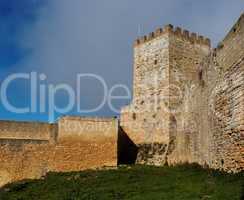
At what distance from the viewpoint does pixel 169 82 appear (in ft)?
66.4

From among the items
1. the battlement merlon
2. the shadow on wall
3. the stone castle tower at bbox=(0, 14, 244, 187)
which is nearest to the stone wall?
the stone castle tower at bbox=(0, 14, 244, 187)

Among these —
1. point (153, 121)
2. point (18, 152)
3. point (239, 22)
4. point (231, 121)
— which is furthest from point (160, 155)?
point (239, 22)

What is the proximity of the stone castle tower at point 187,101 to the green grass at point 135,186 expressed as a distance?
75 cm

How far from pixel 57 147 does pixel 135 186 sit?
261 inches

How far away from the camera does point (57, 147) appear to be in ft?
57.0

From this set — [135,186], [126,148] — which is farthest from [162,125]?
[135,186]

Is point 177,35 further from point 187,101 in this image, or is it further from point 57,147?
point 57,147

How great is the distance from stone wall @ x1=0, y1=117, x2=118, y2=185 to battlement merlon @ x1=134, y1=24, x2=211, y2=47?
5.81 meters

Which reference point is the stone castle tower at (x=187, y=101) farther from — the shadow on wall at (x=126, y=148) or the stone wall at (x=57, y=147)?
the stone wall at (x=57, y=147)

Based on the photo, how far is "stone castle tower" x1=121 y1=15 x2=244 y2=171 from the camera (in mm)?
10680

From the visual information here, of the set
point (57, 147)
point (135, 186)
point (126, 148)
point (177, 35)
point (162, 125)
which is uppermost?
point (177, 35)

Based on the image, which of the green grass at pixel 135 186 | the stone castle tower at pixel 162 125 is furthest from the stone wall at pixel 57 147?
the green grass at pixel 135 186

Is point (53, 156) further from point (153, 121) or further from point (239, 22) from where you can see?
point (239, 22)

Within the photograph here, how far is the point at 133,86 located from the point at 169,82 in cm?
247
